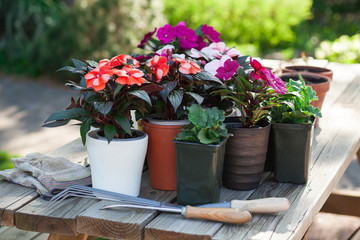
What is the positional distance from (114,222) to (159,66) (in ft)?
1.45

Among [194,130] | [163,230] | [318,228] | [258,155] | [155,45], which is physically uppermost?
[155,45]

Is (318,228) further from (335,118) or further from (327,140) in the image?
(327,140)

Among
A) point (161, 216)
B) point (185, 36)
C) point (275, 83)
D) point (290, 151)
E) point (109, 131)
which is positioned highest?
point (185, 36)

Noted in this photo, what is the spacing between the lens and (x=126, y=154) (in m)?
1.42

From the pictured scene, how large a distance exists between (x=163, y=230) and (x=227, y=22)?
568 centimetres

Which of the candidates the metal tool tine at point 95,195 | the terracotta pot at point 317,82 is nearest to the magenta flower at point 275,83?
the metal tool tine at point 95,195

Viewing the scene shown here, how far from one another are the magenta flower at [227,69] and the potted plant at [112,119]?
0.23 m

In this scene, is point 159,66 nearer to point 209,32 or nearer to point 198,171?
point 198,171

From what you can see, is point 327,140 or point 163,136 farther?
point 327,140

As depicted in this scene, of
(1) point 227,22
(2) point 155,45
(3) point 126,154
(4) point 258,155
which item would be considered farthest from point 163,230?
(1) point 227,22

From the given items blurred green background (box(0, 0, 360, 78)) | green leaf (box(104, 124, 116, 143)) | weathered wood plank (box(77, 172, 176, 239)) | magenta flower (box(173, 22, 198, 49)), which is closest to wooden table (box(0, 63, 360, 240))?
weathered wood plank (box(77, 172, 176, 239))

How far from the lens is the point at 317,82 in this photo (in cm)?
211

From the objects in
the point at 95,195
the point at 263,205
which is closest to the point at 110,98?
the point at 95,195

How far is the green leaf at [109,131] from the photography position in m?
1.35
